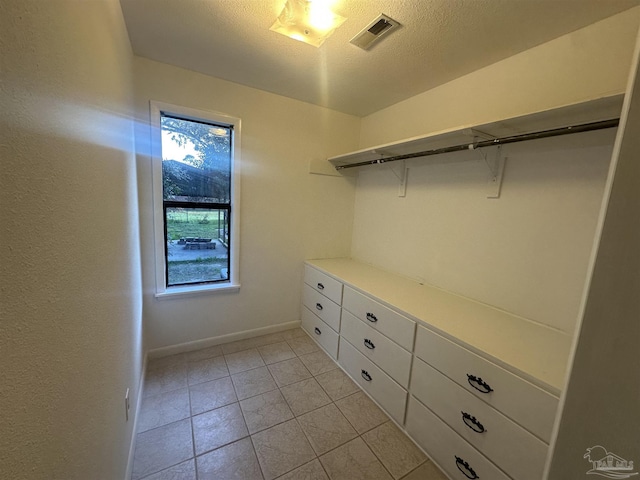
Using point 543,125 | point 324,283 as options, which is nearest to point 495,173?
point 543,125

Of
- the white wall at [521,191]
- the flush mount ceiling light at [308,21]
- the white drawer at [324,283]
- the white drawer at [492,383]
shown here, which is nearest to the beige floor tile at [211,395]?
the white drawer at [324,283]

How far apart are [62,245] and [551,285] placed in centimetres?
222

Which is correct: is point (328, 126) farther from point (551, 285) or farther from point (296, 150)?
point (551, 285)

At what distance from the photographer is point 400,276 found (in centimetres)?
249

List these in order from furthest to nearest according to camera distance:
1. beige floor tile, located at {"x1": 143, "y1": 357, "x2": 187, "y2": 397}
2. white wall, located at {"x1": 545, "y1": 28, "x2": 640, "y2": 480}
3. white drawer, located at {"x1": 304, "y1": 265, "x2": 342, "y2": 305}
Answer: white drawer, located at {"x1": 304, "y1": 265, "x2": 342, "y2": 305}, beige floor tile, located at {"x1": 143, "y1": 357, "x2": 187, "y2": 397}, white wall, located at {"x1": 545, "y1": 28, "x2": 640, "y2": 480}

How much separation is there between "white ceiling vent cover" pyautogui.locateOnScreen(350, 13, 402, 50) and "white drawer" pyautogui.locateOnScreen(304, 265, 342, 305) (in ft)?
5.96

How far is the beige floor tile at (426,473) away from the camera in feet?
4.75

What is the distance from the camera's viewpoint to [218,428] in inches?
66.1

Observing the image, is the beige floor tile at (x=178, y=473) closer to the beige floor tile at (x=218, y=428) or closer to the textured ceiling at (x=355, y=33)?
the beige floor tile at (x=218, y=428)

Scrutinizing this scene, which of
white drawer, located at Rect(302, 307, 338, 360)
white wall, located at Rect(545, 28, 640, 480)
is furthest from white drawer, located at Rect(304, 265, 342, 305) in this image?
white wall, located at Rect(545, 28, 640, 480)

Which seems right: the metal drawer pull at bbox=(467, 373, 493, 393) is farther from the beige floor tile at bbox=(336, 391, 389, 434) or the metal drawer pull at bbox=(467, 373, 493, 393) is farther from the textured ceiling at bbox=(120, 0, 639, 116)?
the textured ceiling at bbox=(120, 0, 639, 116)

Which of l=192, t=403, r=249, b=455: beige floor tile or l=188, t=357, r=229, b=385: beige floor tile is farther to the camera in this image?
l=188, t=357, r=229, b=385: beige floor tile

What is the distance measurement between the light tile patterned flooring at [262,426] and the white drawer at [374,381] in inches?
2.9

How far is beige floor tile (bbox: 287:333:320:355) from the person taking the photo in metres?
2.59
